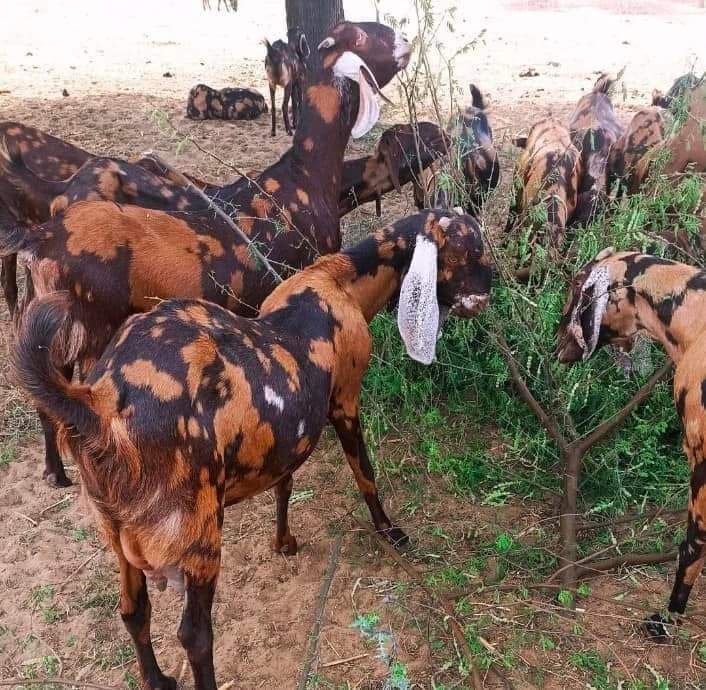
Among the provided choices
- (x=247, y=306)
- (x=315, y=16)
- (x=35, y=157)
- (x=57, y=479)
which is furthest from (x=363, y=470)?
(x=315, y=16)

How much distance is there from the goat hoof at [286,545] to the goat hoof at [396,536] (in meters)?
0.47

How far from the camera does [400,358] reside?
15.4 feet

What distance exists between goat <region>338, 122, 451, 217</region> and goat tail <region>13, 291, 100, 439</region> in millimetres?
3852

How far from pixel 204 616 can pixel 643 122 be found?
5.60 meters

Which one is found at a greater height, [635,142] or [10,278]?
[635,142]

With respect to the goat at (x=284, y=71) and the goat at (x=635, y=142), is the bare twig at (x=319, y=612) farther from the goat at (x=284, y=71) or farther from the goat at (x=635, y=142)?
the goat at (x=284, y=71)

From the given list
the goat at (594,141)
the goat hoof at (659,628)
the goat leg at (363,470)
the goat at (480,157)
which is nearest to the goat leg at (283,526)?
the goat leg at (363,470)

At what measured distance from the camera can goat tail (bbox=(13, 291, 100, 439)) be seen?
237cm

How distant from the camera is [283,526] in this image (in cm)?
391

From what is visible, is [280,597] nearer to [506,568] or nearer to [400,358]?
[506,568]

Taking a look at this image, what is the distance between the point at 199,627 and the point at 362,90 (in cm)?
355

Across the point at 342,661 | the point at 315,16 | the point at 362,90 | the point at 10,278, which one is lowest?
the point at 342,661

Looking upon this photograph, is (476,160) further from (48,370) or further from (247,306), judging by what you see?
(48,370)

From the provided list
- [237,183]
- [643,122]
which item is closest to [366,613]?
[237,183]
